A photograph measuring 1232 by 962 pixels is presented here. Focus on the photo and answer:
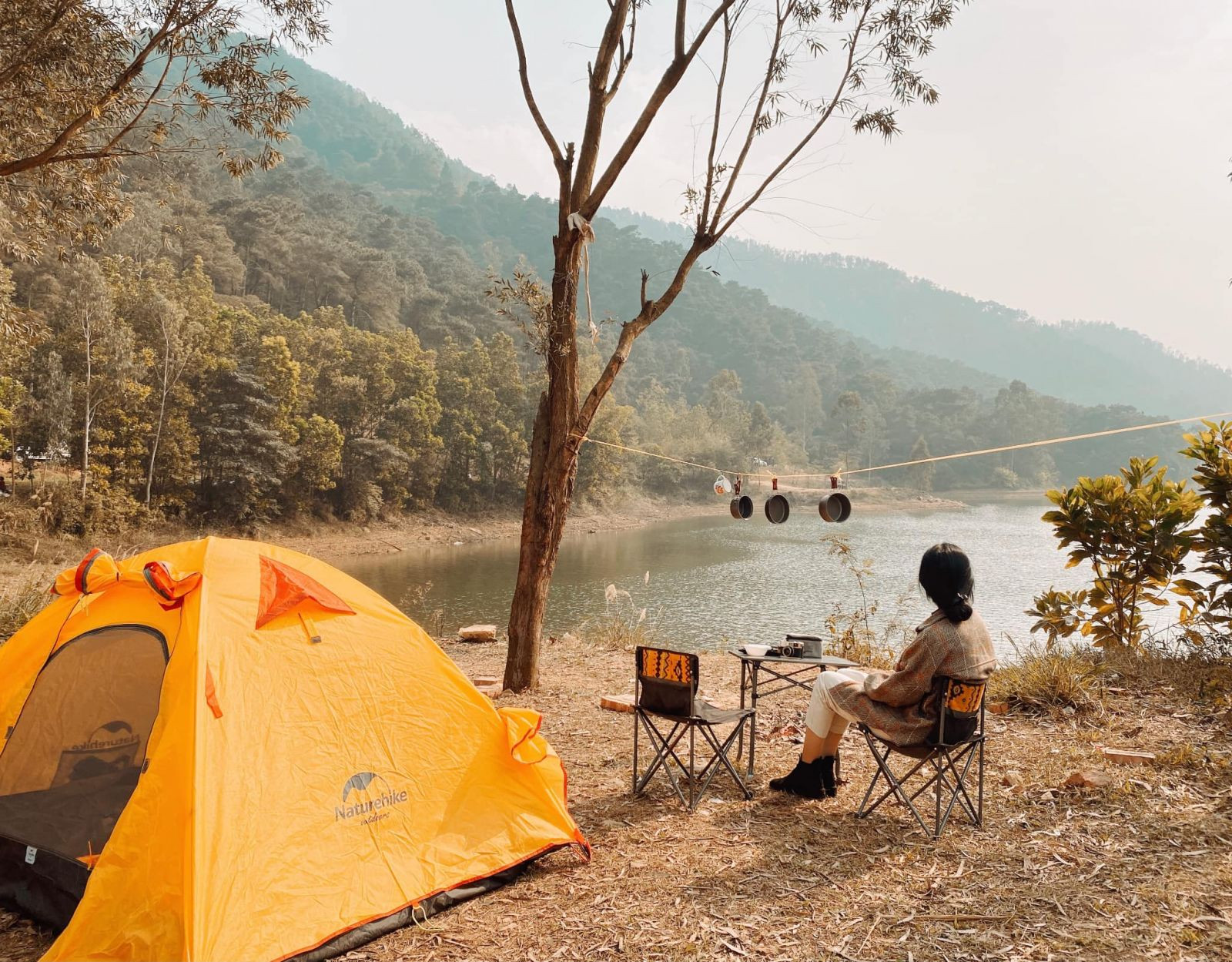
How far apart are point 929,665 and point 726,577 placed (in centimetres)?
1715

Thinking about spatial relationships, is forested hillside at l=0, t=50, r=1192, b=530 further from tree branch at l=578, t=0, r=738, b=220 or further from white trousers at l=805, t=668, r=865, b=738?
white trousers at l=805, t=668, r=865, b=738

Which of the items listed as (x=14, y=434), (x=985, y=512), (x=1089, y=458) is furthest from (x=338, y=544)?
(x=1089, y=458)

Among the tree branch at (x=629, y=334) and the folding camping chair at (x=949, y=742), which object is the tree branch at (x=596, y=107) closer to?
the tree branch at (x=629, y=334)

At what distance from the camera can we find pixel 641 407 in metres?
63.3

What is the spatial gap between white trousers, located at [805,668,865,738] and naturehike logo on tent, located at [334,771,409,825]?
5.48ft

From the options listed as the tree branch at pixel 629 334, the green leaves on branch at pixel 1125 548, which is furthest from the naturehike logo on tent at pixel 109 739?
the green leaves on branch at pixel 1125 548

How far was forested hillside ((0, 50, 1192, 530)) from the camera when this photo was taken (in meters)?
19.1

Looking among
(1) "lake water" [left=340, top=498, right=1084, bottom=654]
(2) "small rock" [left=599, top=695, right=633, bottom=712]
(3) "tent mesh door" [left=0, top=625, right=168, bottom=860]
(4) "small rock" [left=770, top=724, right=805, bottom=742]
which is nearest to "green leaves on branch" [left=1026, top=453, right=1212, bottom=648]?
(1) "lake water" [left=340, top=498, right=1084, bottom=654]

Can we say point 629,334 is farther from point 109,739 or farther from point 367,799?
point 109,739

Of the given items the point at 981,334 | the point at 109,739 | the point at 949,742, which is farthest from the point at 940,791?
the point at 981,334

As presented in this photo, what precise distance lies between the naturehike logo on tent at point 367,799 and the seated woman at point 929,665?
175 cm

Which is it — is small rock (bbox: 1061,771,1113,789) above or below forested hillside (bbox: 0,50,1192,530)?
below

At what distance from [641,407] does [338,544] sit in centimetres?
4069

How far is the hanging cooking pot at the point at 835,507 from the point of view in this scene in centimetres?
561
